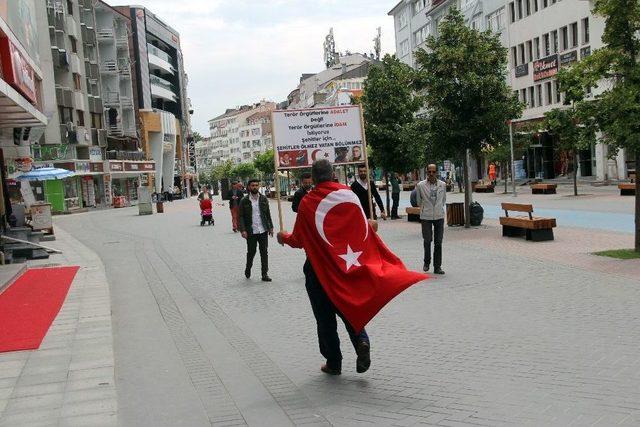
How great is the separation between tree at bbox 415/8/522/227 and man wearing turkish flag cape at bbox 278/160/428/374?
49.7 ft

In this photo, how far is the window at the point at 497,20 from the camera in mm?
53994

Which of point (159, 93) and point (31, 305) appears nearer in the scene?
point (31, 305)

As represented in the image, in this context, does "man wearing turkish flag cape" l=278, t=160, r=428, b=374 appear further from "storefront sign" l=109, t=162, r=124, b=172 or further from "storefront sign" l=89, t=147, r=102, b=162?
"storefront sign" l=109, t=162, r=124, b=172

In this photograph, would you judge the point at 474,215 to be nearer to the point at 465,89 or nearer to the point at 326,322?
the point at 465,89

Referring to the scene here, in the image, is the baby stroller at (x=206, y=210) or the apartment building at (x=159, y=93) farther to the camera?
the apartment building at (x=159, y=93)

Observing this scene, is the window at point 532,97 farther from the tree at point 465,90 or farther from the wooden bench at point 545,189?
the tree at point 465,90

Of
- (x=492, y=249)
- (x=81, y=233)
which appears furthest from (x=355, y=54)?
(x=492, y=249)

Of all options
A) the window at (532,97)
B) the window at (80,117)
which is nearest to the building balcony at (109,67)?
the window at (80,117)

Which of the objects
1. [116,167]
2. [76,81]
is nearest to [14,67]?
[76,81]

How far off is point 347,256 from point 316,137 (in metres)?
5.36

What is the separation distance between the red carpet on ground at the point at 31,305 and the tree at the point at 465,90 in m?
10.8

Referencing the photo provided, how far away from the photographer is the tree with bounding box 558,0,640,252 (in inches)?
504

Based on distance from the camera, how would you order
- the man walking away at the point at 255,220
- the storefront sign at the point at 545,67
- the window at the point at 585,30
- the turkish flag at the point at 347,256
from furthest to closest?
1. the storefront sign at the point at 545,67
2. the window at the point at 585,30
3. the man walking away at the point at 255,220
4. the turkish flag at the point at 347,256

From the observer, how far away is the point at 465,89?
20.8 metres
